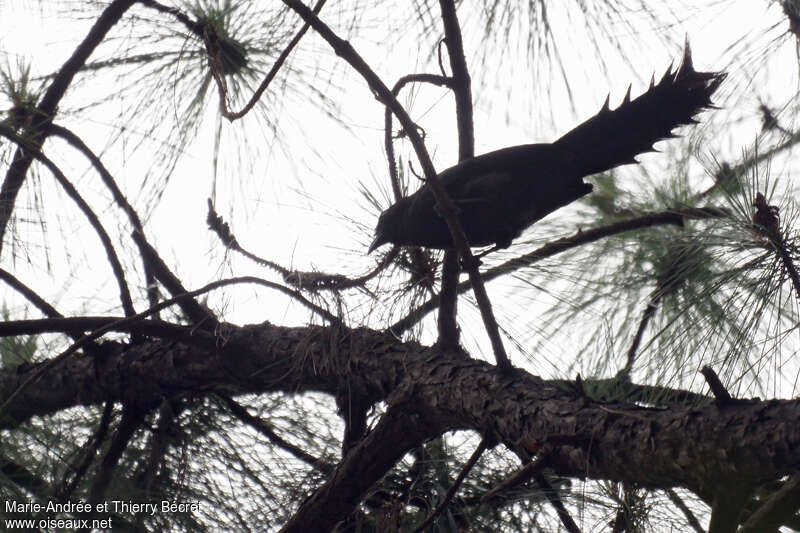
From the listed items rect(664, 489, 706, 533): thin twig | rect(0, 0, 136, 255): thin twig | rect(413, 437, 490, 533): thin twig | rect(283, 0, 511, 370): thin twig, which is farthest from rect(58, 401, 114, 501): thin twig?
rect(664, 489, 706, 533): thin twig

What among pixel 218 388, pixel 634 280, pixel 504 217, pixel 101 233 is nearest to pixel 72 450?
pixel 218 388

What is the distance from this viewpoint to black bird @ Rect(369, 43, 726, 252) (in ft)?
6.35

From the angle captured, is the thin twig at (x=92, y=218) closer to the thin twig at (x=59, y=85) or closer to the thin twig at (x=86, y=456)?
the thin twig at (x=59, y=85)

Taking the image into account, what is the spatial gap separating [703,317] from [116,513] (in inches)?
53.7

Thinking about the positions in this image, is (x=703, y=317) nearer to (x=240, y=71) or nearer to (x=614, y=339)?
(x=614, y=339)

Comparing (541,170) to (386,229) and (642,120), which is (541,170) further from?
(386,229)

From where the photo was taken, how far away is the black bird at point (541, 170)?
194 cm

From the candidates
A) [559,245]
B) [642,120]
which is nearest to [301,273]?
[559,245]

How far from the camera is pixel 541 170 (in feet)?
7.61

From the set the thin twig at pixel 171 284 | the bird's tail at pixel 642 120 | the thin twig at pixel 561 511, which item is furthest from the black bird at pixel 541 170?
the thin twig at pixel 561 511

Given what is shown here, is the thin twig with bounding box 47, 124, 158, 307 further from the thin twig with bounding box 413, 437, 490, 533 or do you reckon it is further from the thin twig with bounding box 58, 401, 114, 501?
the thin twig with bounding box 413, 437, 490, 533

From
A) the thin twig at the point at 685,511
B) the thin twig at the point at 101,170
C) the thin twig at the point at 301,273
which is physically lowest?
the thin twig at the point at 685,511

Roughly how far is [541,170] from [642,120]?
353mm

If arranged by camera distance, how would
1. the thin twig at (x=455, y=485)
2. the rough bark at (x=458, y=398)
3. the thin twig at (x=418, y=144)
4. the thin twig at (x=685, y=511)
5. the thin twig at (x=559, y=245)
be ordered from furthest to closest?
the thin twig at (x=559, y=245) < the thin twig at (x=685, y=511) < the thin twig at (x=418, y=144) < the thin twig at (x=455, y=485) < the rough bark at (x=458, y=398)
